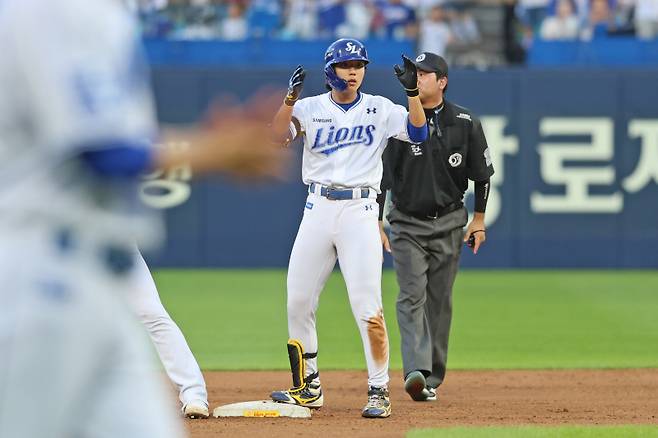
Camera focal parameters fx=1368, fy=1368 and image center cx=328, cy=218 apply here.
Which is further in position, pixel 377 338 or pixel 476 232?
pixel 476 232

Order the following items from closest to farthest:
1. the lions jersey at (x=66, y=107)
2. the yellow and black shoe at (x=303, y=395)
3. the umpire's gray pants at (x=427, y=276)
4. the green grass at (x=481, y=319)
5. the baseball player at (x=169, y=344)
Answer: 1. the lions jersey at (x=66, y=107)
2. the baseball player at (x=169, y=344)
3. the yellow and black shoe at (x=303, y=395)
4. the umpire's gray pants at (x=427, y=276)
5. the green grass at (x=481, y=319)

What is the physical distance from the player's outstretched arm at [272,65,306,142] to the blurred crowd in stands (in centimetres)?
1087

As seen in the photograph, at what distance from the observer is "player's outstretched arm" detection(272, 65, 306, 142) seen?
Answer: 25.6 ft

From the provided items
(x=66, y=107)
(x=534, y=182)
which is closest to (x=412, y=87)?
(x=66, y=107)

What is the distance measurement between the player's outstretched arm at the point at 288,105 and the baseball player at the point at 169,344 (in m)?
1.11

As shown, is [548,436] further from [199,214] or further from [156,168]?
[199,214]

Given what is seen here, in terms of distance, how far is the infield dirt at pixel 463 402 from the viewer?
25.1 ft

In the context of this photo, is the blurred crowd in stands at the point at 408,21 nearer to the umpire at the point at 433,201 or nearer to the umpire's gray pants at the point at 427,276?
the umpire at the point at 433,201

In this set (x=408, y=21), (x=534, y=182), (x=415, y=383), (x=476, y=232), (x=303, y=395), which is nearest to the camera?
(x=303, y=395)

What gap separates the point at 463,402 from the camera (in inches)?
345

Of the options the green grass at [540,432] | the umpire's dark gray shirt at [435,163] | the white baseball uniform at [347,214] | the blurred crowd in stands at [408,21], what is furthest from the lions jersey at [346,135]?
the blurred crowd in stands at [408,21]

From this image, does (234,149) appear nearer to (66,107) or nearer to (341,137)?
(66,107)

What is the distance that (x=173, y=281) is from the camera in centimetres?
1681

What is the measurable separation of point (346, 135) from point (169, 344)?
160 cm
